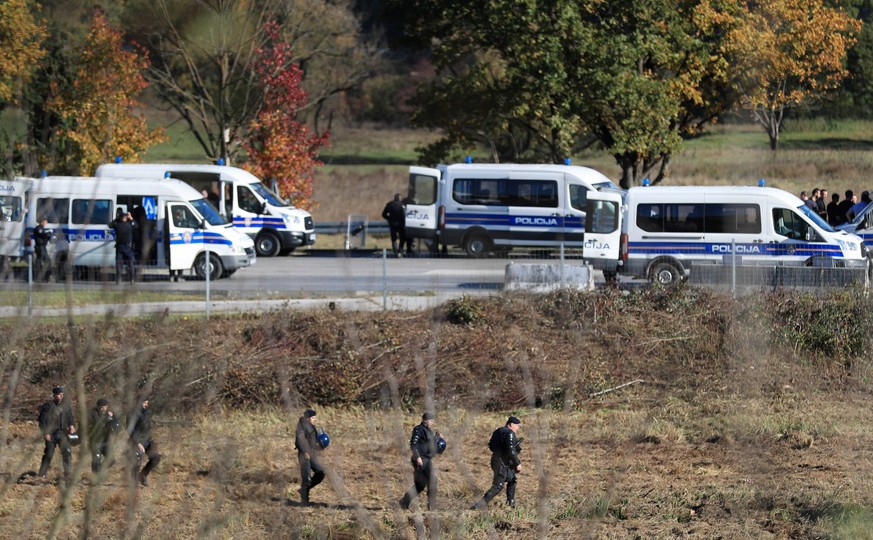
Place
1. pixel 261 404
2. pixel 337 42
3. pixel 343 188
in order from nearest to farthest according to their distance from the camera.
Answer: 1. pixel 261 404
2. pixel 337 42
3. pixel 343 188

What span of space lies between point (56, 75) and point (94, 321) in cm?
1710

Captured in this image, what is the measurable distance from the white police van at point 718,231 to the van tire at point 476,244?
18.2 feet

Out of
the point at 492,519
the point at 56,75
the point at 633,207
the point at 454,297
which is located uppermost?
the point at 56,75

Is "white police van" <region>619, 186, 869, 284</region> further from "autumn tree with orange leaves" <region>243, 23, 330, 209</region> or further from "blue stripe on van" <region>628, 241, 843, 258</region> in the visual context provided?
"autumn tree with orange leaves" <region>243, 23, 330, 209</region>

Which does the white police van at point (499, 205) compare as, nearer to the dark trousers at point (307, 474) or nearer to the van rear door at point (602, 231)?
the van rear door at point (602, 231)

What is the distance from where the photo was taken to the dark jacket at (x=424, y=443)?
12.1 metres

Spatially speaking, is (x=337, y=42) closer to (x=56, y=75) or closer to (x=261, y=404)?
(x=56, y=75)

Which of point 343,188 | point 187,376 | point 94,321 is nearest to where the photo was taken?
point 187,376

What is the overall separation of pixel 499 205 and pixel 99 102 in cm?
1110

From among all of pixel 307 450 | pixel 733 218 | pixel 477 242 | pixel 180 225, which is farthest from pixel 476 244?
pixel 307 450

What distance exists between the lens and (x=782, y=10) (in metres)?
29.5

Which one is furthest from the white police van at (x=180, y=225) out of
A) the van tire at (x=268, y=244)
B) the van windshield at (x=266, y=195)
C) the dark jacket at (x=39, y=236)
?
the dark jacket at (x=39, y=236)

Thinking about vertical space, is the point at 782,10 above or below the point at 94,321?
above

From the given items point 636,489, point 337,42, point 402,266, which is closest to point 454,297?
point 402,266
